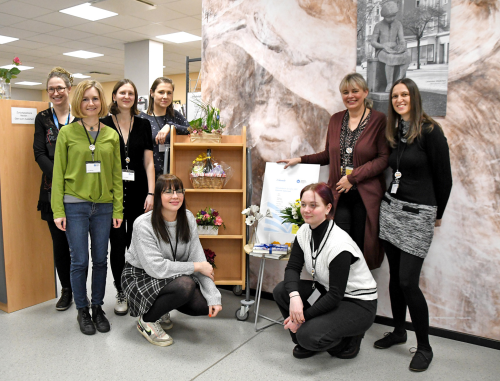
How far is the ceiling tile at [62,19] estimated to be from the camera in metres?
6.29

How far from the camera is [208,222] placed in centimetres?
287

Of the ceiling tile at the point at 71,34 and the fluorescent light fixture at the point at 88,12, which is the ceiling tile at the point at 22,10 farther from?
the ceiling tile at the point at 71,34

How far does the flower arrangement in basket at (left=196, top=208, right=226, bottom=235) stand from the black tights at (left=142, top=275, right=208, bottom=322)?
56 centimetres

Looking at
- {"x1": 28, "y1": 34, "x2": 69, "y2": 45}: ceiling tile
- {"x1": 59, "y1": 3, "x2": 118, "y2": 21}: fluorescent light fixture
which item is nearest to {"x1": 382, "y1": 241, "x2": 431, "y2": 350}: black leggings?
{"x1": 59, "y1": 3, "x2": 118, "y2": 21}: fluorescent light fixture

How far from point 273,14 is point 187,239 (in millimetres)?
1812

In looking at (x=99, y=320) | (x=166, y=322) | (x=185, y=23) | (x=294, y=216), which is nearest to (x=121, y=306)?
(x=99, y=320)

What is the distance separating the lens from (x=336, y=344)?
212cm

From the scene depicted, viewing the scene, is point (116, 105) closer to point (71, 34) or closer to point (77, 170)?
point (77, 170)

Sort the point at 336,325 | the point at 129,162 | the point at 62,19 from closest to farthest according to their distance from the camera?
the point at 336,325 < the point at 129,162 < the point at 62,19

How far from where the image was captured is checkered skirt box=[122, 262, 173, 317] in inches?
90.0

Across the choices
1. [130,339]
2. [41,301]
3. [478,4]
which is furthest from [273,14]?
[41,301]

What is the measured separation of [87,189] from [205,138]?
2.80 feet

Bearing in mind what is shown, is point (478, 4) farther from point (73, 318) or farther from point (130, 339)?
point (73, 318)

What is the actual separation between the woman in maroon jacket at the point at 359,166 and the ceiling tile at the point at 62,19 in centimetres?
558
